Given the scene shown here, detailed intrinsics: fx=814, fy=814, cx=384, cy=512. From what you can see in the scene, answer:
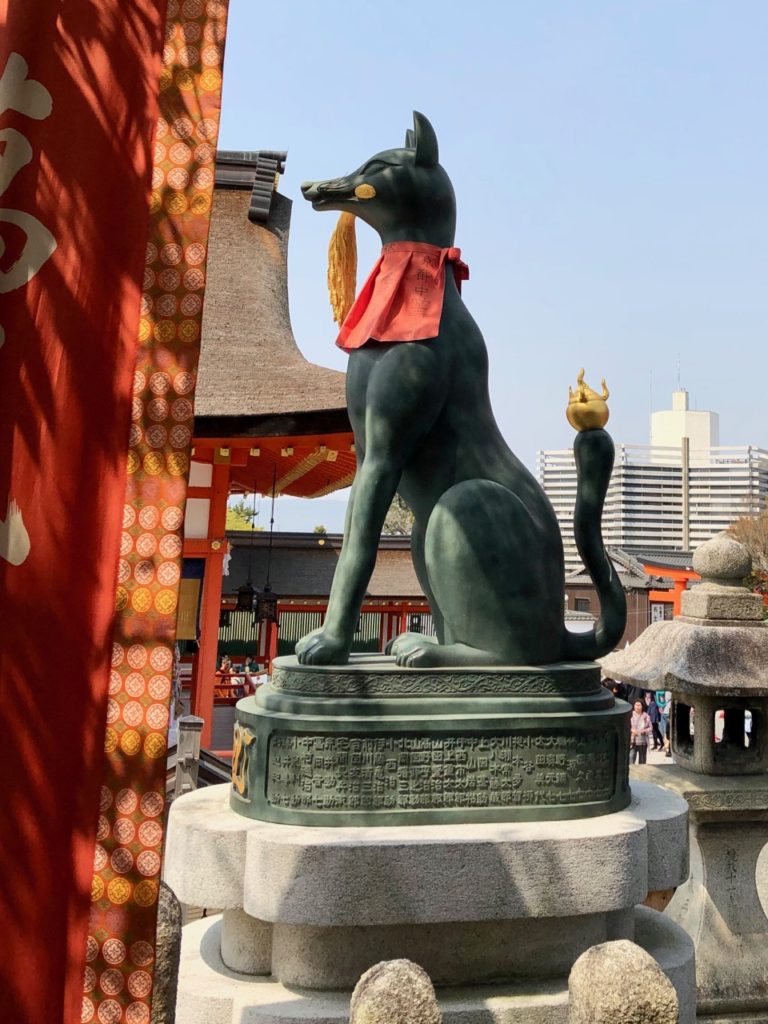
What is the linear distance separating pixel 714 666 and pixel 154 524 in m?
3.19

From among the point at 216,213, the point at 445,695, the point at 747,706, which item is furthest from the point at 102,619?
the point at 216,213

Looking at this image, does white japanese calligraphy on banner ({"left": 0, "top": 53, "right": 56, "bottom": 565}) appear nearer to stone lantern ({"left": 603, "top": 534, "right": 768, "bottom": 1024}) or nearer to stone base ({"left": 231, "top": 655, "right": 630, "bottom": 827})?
stone base ({"left": 231, "top": 655, "right": 630, "bottom": 827})

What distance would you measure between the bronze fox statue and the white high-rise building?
76.2 m

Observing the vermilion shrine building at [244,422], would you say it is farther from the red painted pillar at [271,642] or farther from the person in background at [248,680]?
the red painted pillar at [271,642]

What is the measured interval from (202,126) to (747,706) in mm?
3694

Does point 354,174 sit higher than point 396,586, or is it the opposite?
point 354,174

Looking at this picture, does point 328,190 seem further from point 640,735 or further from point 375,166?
point 640,735

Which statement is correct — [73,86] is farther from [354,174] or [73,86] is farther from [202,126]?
[354,174]

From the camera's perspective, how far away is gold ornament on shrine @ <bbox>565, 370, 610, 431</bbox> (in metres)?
3.09

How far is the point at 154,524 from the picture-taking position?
1701mm

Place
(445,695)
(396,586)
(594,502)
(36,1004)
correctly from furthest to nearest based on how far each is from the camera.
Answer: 1. (396,586)
2. (594,502)
3. (445,695)
4. (36,1004)

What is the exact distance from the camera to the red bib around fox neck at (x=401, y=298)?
291 cm

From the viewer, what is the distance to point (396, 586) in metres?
14.8

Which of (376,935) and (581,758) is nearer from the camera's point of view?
(376,935)
